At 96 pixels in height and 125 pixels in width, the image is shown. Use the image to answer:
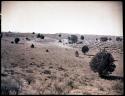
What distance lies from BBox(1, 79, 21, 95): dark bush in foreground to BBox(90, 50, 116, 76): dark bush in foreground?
10.4 feet

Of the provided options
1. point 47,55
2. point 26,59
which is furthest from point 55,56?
point 26,59

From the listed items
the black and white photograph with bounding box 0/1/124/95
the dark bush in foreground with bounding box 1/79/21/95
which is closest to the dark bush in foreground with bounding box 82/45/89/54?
the black and white photograph with bounding box 0/1/124/95

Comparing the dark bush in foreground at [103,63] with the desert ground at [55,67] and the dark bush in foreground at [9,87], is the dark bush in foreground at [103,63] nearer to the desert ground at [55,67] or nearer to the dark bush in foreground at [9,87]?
the desert ground at [55,67]

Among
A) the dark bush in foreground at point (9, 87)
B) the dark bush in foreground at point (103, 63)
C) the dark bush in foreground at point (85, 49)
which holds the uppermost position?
the dark bush in foreground at point (85, 49)

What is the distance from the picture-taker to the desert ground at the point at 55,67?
448 inches

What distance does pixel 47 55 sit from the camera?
1185 centimetres

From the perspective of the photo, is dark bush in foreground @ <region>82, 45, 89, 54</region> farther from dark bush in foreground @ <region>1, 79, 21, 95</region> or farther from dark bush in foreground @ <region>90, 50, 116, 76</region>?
dark bush in foreground @ <region>1, 79, 21, 95</region>

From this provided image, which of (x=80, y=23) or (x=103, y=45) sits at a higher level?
(x=80, y=23)

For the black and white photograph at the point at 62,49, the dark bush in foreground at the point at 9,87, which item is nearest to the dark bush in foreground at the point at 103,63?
the black and white photograph at the point at 62,49

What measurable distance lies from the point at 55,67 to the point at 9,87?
2005mm

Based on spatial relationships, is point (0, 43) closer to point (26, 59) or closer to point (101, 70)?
point (26, 59)

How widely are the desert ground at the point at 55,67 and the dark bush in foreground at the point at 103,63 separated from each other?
0.55ft

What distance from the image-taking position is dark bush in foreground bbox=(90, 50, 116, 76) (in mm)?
11703

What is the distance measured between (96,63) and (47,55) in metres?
2.05
